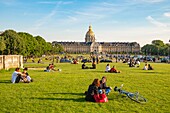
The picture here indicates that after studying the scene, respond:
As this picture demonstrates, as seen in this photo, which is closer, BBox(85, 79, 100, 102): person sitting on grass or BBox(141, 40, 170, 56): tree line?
BBox(85, 79, 100, 102): person sitting on grass

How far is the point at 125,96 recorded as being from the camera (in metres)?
13.5

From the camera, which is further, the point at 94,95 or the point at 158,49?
the point at 158,49

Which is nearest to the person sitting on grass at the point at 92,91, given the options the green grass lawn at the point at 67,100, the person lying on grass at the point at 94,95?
the person lying on grass at the point at 94,95

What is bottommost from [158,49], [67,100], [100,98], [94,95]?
[67,100]

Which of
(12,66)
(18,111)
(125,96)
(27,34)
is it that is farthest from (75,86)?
(27,34)

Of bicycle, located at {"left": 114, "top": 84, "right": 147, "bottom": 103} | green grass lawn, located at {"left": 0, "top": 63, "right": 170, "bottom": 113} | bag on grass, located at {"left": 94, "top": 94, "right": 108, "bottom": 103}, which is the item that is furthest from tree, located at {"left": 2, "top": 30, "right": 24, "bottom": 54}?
bag on grass, located at {"left": 94, "top": 94, "right": 108, "bottom": 103}

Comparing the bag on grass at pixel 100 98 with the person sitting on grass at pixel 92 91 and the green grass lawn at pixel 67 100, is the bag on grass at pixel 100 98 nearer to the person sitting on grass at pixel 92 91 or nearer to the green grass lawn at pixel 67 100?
the person sitting on grass at pixel 92 91

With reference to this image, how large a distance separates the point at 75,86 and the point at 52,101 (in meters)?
3.99

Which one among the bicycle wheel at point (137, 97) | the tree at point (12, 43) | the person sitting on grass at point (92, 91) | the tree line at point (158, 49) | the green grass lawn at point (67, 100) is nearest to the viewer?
the green grass lawn at point (67, 100)

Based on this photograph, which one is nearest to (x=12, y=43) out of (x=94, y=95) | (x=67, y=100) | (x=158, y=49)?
(x=67, y=100)

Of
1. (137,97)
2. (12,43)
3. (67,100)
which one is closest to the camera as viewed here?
(67,100)

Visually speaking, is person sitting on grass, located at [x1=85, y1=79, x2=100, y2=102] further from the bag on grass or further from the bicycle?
the bicycle

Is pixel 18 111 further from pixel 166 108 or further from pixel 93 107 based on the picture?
pixel 166 108

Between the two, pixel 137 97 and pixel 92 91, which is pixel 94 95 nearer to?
pixel 92 91
